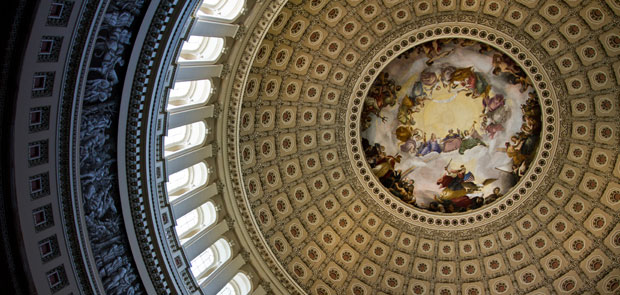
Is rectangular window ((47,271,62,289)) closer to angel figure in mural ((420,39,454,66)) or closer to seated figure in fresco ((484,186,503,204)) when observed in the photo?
angel figure in mural ((420,39,454,66))

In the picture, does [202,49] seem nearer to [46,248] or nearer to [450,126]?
[46,248]

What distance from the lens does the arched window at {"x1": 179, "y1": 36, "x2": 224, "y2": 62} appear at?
17.8 meters

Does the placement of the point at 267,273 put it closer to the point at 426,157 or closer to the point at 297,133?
the point at 297,133

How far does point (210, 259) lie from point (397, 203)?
36.2 feet

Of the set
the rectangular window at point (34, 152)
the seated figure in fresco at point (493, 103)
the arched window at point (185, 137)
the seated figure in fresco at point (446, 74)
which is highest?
the seated figure in fresco at point (446, 74)

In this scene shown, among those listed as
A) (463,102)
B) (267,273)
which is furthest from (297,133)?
(463,102)

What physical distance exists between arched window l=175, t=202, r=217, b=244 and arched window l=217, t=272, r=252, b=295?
3028 mm

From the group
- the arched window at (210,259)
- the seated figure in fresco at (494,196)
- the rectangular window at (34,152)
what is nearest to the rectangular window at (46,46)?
the rectangular window at (34,152)

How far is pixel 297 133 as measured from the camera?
24.9m

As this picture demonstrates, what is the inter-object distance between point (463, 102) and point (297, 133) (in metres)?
9.49

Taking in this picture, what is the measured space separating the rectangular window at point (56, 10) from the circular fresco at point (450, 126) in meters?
17.3

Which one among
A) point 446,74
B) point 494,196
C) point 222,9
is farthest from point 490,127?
point 222,9

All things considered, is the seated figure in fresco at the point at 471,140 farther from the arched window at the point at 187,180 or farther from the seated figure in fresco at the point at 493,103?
the arched window at the point at 187,180

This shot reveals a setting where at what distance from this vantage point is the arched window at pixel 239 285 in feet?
69.1
